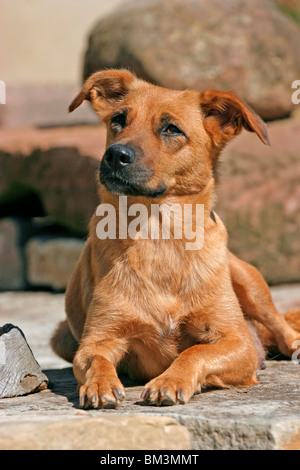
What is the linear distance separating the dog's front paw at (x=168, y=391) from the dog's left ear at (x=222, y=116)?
1631 mm

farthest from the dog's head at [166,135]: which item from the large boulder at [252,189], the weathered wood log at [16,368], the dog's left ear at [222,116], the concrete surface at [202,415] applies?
the large boulder at [252,189]

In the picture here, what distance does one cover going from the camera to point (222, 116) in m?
4.75

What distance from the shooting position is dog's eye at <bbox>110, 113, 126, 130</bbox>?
4590 mm

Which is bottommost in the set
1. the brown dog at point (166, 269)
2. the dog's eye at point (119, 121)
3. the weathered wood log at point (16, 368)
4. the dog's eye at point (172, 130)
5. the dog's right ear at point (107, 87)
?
the weathered wood log at point (16, 368)

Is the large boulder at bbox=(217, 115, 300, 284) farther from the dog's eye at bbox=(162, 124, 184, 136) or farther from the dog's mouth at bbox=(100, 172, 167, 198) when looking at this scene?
the dog's mouth at bbox=(100, 172, 167, 198)

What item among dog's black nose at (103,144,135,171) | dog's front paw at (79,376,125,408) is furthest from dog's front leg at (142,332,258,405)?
dog's black nose at (103,144,135,171)

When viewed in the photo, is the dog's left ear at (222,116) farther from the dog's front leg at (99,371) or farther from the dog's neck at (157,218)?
the dog's front leg at (99,371)

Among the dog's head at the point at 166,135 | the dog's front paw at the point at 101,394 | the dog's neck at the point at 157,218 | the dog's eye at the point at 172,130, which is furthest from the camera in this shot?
the dog's eye at the point at 172,130

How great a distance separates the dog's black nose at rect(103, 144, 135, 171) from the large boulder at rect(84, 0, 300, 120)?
540 cm

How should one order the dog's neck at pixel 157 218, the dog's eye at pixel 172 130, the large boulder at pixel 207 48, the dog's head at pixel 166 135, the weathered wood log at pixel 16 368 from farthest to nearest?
1. the large boulder at pixel 207 48
2. the dog's eye at pixel 172 130
3. the dog's neck at pixel 157 218
4. the dog's head at pixel 166 135
5. the weathered wood log at pixel 16 368

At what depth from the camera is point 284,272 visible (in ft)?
30.9

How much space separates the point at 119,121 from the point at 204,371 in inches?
64.7

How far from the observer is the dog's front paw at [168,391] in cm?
361
